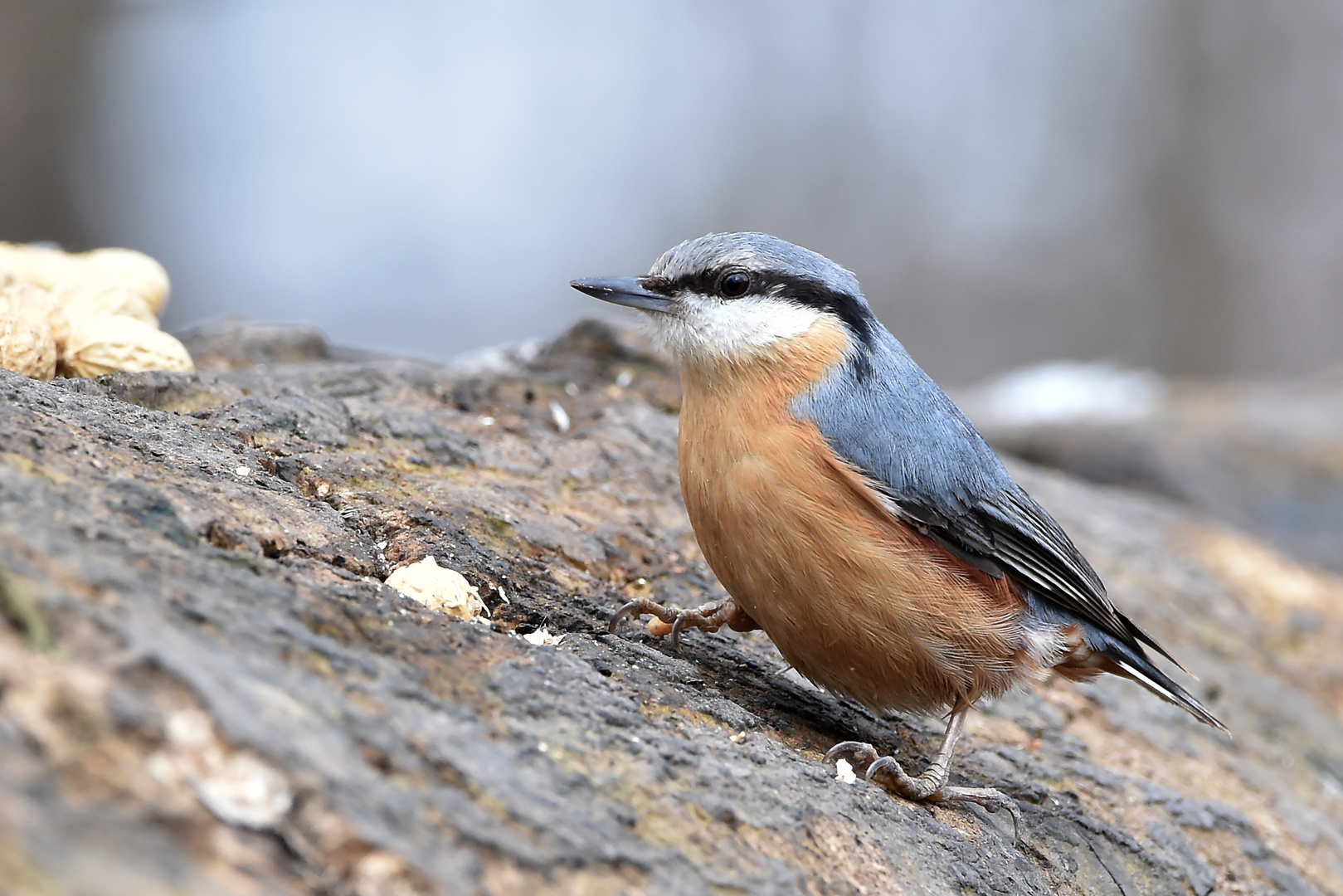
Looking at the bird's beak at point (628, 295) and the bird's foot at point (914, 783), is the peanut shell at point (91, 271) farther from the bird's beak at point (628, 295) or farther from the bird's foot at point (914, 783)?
the bird's foot at point (914, 783)

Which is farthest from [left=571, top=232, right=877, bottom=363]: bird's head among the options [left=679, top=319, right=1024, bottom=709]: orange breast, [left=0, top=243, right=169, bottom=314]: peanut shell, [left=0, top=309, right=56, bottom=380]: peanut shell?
[left=0, top=243, right=169, bottom=314]: peanut shell

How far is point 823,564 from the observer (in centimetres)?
255

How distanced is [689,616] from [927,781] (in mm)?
707

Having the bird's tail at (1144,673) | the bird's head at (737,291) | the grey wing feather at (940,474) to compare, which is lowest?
the bird's tail at (1144,673)

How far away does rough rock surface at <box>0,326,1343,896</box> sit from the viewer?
4.59 ft

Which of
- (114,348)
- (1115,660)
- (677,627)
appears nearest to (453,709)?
(677,627)

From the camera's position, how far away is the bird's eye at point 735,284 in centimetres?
297

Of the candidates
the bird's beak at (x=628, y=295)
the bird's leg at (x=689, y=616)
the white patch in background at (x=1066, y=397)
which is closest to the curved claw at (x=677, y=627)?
the bird's leg at (x=689, y=616)

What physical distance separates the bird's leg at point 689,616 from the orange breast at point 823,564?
0.49 ft

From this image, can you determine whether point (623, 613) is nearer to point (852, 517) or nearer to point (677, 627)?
point (677, 627)

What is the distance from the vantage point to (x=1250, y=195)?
12836mm

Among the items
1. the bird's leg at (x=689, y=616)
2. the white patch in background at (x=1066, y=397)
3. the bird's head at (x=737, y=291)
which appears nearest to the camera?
the bird's leg at (x=689, y=616)

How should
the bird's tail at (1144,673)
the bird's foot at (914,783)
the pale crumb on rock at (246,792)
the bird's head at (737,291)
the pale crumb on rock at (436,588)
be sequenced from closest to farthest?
the pale crumb on rock at (246,792) → the pale crumb on rock at (436,588) → the bird's foot at (914,783) → the bird's head at (737,291) → the bird's tail at (1144,673)

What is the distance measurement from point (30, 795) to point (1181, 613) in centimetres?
455
